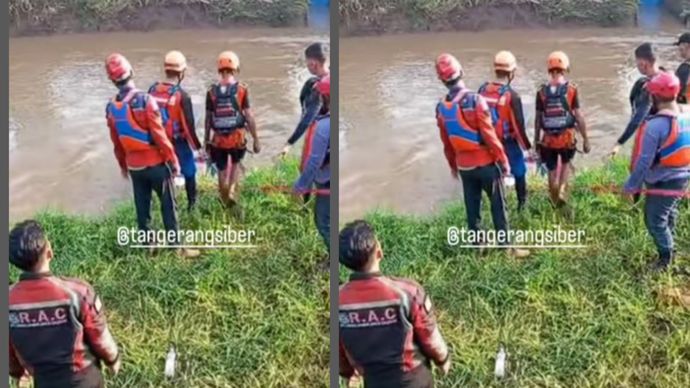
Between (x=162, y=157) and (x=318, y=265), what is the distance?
0.72 metres

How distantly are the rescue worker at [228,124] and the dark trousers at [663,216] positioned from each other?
146 centimetres

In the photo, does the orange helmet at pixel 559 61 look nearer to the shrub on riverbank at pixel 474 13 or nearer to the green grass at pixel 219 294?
the shrub on riverbank at pixel 474 13

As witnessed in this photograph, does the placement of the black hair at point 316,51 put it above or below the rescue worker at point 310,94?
above

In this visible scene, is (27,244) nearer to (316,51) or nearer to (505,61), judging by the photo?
(316,51)

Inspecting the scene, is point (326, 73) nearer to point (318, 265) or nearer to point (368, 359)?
point (318, 265)

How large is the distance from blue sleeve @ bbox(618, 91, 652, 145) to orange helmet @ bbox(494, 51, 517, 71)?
465 mm

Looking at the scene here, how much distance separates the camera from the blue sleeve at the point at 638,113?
11.2 feet

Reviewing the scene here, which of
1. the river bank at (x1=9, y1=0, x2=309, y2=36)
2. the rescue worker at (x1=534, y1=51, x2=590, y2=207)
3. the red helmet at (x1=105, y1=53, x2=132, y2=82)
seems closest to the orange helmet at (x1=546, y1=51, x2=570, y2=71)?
the rescue worker at (x1=534, y1=51, x2=590, y2=207)

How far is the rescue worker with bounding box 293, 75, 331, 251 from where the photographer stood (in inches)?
138

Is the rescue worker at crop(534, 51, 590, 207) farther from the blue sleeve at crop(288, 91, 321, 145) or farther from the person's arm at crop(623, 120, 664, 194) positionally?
the blue sleeve at crop(288, 91, 321, 145)

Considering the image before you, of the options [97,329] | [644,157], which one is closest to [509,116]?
[644,157]

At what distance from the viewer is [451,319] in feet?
11.4

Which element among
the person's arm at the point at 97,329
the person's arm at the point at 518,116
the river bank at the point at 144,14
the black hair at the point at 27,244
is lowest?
the person's arm at the point at 97,329

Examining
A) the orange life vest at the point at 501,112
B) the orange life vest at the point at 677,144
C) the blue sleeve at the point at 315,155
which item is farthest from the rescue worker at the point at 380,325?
the orange life vest at the point at 677,144
